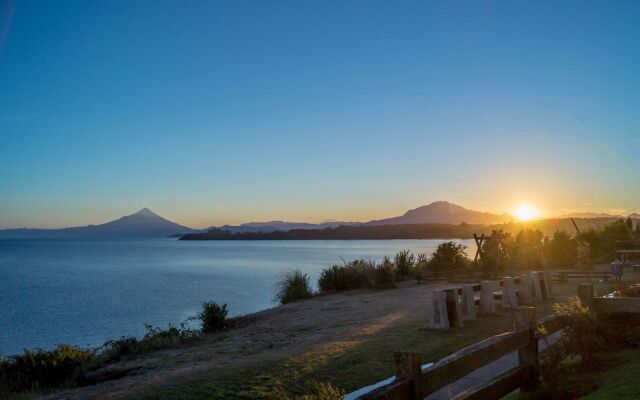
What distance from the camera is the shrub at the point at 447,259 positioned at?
28.2m

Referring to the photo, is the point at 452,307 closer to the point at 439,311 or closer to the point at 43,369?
the point at 439,311

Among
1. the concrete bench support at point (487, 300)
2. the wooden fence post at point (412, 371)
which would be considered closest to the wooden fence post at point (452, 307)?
the concrete bench support at point (487, 300)

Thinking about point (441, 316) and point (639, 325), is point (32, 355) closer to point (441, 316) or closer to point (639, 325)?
point (441, 316)

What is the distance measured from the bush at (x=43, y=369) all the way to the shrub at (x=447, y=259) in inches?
770

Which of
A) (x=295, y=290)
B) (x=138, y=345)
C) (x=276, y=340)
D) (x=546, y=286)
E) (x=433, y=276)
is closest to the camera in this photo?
(x=276, y=340)

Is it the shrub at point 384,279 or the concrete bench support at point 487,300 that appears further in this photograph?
the shrub at point 384,279

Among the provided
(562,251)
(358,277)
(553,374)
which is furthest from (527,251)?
(553,374)

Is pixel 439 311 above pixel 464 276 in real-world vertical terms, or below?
above

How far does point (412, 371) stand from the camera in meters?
4.12

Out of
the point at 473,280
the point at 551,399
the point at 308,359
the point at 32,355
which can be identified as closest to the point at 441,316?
the point at 308,359

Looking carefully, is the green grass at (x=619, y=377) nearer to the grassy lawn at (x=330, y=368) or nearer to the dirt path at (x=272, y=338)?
the grassy lawn at (x=330, y=368)

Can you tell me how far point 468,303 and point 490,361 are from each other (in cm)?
758

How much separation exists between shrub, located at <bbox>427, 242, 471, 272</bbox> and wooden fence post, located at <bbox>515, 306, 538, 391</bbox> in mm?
22468

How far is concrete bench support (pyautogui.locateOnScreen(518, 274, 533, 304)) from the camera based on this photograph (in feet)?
47.8
